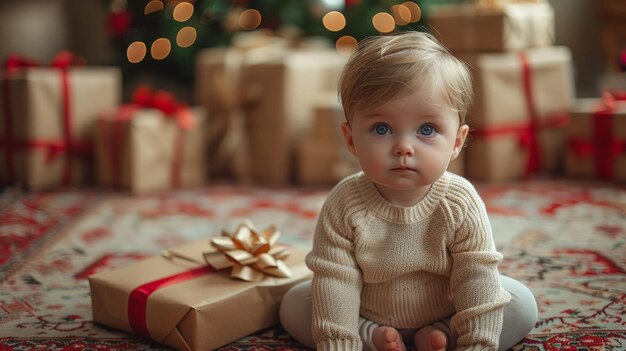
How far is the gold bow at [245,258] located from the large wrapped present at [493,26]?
1317 mm

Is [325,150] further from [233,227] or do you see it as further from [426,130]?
[426,130]

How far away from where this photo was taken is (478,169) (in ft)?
8.04

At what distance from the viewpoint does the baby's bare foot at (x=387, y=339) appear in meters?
1.04

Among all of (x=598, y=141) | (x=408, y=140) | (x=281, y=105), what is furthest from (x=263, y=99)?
(x=408, y=140)

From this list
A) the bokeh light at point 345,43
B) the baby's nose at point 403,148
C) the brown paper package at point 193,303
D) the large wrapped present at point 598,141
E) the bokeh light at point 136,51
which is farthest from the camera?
the bokeh light at point 136,51

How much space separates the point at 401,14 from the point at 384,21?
70 mm

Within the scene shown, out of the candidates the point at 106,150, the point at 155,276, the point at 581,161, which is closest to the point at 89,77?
the point at 106,150

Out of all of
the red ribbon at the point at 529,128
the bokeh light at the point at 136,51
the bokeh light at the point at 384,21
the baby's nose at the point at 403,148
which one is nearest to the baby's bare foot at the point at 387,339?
the baby's nose at the point at 403,148

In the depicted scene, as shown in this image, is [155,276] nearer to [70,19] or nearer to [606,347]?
[606,347]

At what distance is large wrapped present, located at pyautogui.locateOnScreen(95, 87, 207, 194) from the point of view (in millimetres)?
2418

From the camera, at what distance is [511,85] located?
244cm

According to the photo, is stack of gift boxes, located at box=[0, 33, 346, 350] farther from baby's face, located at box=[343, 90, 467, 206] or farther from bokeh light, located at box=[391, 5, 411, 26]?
baby's face, located at box=[343, 90, 467, 206]

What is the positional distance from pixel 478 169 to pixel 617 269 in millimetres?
984

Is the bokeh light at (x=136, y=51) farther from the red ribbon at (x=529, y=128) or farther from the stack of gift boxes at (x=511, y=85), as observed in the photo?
the red ribbon at (x=529, y=128)
